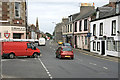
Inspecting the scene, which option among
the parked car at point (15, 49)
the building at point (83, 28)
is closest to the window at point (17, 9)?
the parked car at point (15, 49)

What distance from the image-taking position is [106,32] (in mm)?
31844

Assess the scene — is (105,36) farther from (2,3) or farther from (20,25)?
(2,3)

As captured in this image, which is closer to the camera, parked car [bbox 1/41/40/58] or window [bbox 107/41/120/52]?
parked car [bbox 1/41/40/58]

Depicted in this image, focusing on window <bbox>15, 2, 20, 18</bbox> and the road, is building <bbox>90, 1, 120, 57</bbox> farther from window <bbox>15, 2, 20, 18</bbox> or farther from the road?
window <bbox>15, 2, 20, 18</bbox>

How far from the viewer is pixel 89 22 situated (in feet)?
132

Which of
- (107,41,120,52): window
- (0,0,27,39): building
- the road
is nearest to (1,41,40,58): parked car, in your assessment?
the road

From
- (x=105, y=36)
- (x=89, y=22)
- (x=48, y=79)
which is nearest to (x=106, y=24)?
(x=105, y=36)

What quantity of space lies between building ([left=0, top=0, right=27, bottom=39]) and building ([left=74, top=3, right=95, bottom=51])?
44.6ft

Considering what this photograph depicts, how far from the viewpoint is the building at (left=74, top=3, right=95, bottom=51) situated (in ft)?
136

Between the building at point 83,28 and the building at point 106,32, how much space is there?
2.69 metres

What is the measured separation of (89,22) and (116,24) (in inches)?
470

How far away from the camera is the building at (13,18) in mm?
30656

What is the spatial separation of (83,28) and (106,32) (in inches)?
510

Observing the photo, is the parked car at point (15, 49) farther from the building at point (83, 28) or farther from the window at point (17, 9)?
the building at point (83, 28)
